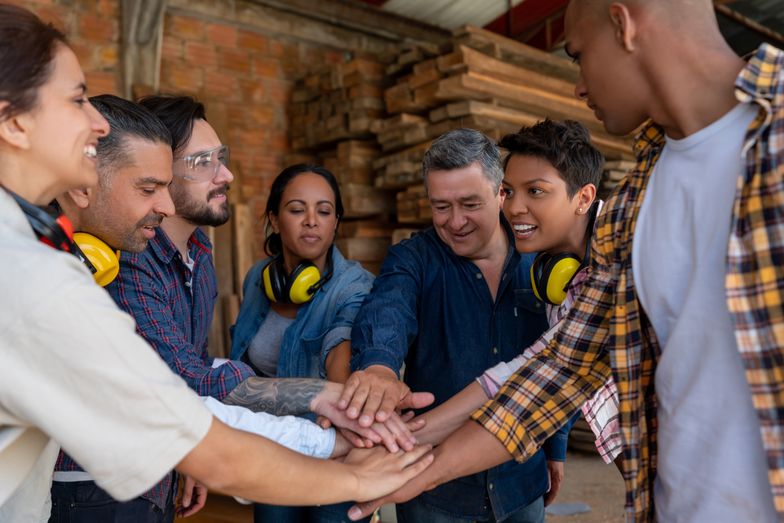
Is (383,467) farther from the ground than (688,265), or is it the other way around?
(688,265)

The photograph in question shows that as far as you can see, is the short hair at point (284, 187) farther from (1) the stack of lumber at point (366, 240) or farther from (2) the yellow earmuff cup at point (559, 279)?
(1) the stack of lumber at point (366, 240)

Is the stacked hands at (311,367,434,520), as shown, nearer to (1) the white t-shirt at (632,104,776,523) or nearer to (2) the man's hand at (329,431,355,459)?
(2) the man's hand at (329,431,355,459)

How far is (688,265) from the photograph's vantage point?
1474mm

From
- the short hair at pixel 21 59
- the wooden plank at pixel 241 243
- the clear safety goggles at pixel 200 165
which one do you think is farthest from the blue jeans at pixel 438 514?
the wooden plank at pixel 241 243

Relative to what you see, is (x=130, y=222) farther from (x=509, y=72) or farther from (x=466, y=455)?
(x=509, y=72)

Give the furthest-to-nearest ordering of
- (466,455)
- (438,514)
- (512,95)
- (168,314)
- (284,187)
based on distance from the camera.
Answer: (512,95), (284,187), (438,514), (168,314), (466,455)

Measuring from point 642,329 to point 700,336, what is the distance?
0.68ft

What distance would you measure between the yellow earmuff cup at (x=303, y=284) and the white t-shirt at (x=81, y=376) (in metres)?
1.60

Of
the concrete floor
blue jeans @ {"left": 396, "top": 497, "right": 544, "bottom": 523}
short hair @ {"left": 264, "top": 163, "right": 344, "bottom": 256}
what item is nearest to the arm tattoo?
blue jeans @ {"left": 396, "top": 497, "right": 544, "bottom": 523}

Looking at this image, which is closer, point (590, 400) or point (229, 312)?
point (590, 400)

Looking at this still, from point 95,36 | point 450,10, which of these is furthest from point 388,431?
point 450,10

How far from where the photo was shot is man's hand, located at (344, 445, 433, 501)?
1850mm

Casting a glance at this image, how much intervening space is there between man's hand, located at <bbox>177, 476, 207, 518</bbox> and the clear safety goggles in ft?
3.85

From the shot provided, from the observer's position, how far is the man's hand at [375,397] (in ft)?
7.18
